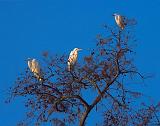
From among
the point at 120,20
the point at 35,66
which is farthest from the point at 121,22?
the point at 35,66

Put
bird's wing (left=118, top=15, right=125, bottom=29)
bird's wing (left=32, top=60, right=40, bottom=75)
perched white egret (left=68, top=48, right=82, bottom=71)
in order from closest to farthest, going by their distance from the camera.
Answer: perched white egret (left=68, top=48, right=82, bottom=71)
bird's wing (left=118, top=15, right=125, bottom=29)
bird's wing (left=32, top=60, right=40, bottom=75)

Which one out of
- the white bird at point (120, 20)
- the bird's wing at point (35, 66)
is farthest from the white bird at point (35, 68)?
the white bird at point (120, 20)

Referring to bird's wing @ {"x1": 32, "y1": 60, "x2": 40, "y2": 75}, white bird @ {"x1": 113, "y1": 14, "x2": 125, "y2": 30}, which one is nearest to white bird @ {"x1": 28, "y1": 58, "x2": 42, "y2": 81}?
bird's wing @ {"x1": 32, "y1": 60, "x2": 40, "y2": 75}

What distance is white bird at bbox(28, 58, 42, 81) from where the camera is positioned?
13.5 metres

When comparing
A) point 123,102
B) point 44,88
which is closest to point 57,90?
point 44,88

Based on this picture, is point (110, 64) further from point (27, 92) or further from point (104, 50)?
point (27, 92)

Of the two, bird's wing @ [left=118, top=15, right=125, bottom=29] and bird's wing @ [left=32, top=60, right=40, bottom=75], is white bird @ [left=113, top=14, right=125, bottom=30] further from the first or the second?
bird's wing @ [left=32, top=60, right=40, bottom=75]

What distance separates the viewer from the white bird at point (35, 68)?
13.5 metres

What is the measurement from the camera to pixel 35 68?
1430 cm

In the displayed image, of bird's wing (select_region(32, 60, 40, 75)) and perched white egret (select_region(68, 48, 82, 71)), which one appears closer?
perched white egret (select_region(68, 48, 82, 71))

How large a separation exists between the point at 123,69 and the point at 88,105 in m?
0.82

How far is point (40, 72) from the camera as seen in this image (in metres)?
13.8

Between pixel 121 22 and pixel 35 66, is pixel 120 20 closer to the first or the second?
pixel 121 22

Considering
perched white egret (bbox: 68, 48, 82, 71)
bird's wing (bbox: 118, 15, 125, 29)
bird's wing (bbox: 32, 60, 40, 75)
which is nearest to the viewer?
perched white egret (bbox: 68, 48, 82, 71)
